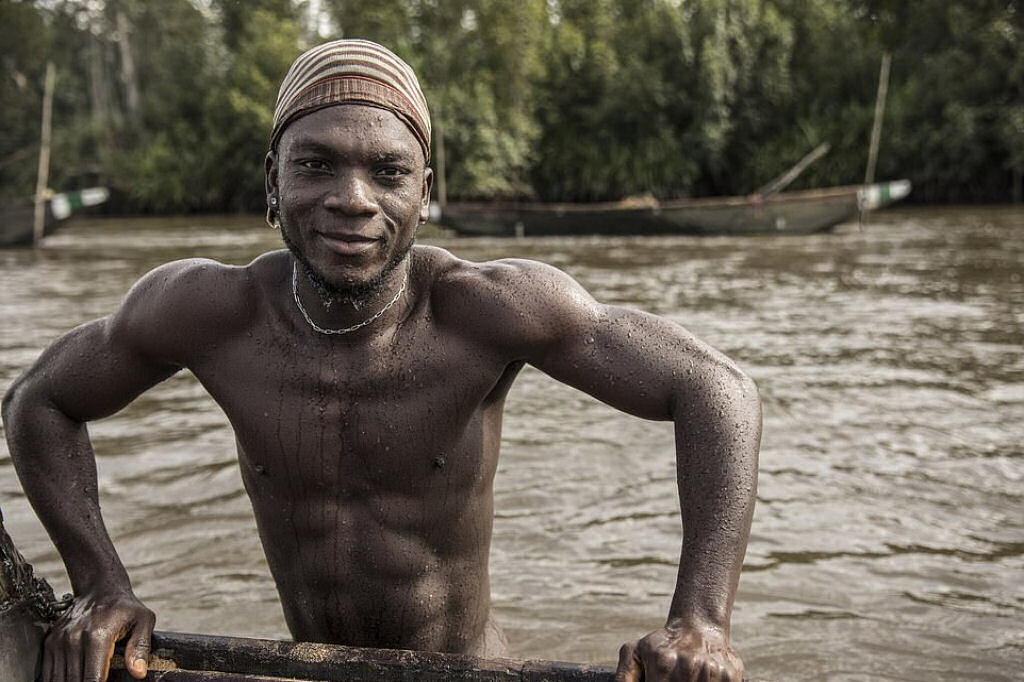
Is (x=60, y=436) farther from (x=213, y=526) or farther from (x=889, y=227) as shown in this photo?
(x=889, y=227)

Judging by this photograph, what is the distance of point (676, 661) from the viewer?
1568 millimetres

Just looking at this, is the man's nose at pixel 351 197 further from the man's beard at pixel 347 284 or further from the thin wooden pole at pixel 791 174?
the thin wooden pole at pixel 791 174

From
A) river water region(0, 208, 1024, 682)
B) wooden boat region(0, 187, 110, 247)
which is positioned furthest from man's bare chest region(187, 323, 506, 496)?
wooden boat region(0, 187, 110, 247)

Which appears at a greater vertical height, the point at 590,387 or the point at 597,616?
the point at 590,387

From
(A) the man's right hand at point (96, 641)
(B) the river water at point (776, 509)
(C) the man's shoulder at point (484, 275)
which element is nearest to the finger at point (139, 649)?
(A) the man's right hand at point (96, 641)

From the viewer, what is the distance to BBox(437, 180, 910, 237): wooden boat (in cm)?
1809

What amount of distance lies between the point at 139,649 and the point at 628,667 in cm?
83

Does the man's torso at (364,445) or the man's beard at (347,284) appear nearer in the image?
the man's beard at (347,284)

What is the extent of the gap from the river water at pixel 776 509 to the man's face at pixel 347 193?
1.99 metres

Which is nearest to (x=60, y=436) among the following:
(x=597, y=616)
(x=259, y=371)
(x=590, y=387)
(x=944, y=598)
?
(x=259, y=371)

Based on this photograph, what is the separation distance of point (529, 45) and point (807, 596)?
2956cm

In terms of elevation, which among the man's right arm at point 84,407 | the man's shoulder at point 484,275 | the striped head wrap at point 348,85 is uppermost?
the striped head wrap at point 348,85

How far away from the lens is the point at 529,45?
31.7 m

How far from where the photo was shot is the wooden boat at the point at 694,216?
18094mm
